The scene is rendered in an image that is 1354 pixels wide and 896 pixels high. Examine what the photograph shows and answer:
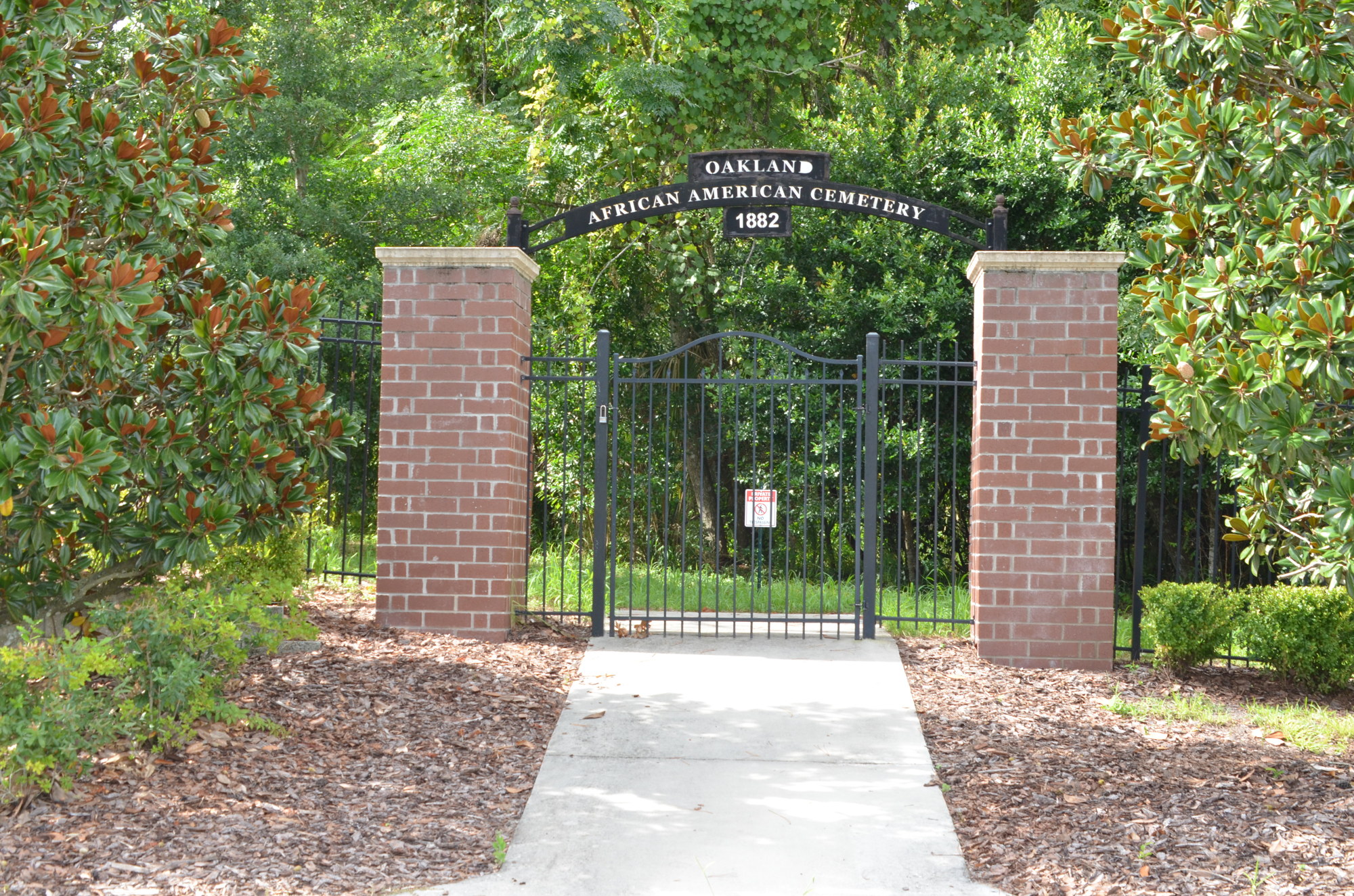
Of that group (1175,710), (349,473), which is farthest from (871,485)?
(349,473)

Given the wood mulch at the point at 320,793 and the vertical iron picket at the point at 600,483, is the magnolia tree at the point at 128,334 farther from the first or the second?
the vertical iron picket at the point at 600,483

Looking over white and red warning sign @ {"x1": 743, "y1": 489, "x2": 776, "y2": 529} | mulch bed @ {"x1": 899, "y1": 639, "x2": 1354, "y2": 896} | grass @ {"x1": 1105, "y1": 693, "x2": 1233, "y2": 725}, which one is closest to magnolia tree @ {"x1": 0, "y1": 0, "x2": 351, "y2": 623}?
white and red warning sign @ {"x1": 743, "y1": 489, "x2": 776, "y2": 529}

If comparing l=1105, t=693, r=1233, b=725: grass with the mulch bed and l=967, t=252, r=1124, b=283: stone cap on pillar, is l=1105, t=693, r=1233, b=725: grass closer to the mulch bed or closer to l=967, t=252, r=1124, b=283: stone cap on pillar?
the mulch bed

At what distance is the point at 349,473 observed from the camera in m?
8.45

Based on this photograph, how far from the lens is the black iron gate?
24.6 ft

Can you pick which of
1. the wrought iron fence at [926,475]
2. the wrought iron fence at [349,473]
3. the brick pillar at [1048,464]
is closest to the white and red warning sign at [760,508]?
the brick pillar at [1048,464]

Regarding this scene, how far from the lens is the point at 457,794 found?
16.0 ft

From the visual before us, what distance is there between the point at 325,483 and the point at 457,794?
5.65 metres

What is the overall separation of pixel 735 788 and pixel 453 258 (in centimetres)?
411

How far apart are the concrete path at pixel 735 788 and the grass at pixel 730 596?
1.65m

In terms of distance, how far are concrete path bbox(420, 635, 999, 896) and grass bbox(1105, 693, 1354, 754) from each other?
137cm

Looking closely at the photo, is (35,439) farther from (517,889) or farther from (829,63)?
(829,63)

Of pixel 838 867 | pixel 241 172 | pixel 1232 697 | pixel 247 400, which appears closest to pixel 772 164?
pixel 247 400

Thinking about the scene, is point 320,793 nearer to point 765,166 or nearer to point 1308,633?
point 765,166
